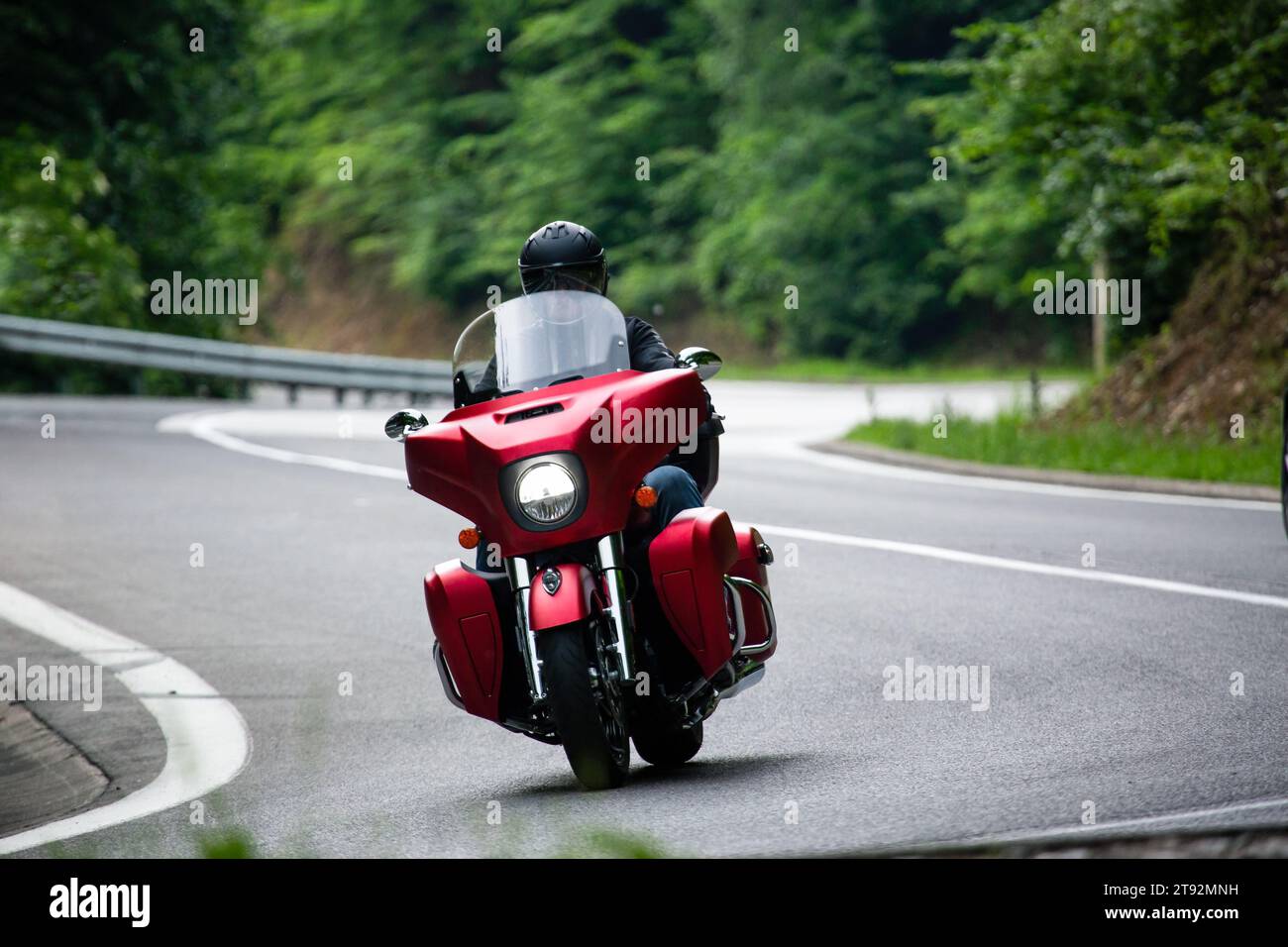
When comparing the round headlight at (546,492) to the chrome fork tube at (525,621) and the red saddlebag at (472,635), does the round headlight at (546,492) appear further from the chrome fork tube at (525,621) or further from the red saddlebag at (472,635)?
the red saddlebag at (472,635)

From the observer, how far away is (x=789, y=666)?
8820 millimetres

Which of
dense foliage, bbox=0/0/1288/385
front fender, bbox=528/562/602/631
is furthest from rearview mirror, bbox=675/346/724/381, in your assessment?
dense foliage, bbox=0/0/1288/385

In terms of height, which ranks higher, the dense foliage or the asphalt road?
the dense foliage

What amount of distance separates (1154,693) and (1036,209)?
56.0 feet

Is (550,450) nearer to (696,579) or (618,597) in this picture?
(618,597)

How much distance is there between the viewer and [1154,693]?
24.9 ft

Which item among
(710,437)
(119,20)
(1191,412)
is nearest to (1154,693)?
(710,437)

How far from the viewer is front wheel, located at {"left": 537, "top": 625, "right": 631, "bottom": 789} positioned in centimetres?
584

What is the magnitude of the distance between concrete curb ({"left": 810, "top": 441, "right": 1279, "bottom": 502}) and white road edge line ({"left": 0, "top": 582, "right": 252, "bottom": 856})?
29.7 feet

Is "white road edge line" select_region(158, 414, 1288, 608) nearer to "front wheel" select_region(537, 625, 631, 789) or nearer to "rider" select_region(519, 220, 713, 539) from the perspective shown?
"rider" select_region(519, 220, 713, 539)

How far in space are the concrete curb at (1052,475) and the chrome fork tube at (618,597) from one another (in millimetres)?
10130

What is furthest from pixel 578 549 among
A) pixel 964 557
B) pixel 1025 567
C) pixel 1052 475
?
pixel 1052 475

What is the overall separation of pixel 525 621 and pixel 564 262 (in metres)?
1.20

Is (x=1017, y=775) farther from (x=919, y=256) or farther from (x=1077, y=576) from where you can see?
(x=919, y=256)
